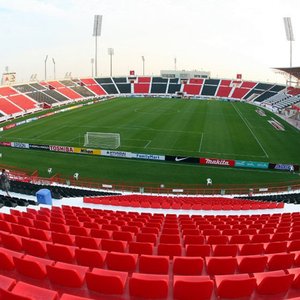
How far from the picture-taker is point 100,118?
61125 mm

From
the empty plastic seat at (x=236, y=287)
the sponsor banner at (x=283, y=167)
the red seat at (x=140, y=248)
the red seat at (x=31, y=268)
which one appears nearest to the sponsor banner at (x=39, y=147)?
the sponsor banner at (x=283, y=167)

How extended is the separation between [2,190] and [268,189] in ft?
69.6

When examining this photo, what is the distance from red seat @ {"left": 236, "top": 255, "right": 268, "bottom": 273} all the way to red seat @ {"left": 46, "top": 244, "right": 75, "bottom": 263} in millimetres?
3162

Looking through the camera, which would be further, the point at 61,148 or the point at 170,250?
the point at 61,148

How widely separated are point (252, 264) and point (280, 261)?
1.88 ft

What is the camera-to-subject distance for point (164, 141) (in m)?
44.0

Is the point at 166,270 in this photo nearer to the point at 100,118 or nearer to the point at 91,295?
the point at 91,295

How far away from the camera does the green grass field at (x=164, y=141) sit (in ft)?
108

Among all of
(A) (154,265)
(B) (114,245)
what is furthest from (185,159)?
(A) (154,265)

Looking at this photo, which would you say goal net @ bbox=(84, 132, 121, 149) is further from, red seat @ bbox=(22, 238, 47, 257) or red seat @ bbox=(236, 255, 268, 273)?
red seat @ bbox=(236, 255, 268, 273)

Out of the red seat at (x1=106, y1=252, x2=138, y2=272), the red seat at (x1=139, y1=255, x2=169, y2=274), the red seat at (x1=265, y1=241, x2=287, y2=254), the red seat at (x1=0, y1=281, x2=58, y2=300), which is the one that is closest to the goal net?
the red seat at (x1=265, y1=241, x2=287, y2=254)

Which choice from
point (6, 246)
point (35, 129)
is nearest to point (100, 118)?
point (35, 129)

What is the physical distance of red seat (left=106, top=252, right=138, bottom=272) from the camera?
20.0ft

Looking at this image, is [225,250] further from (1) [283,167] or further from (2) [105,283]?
(1) [283,167]
